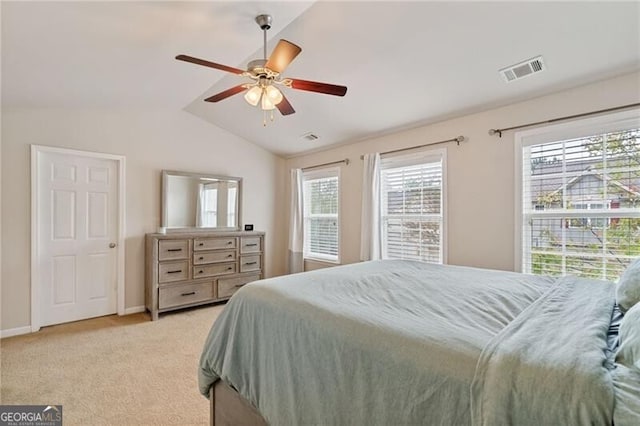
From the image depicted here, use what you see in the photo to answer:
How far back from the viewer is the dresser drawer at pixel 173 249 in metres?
3.70

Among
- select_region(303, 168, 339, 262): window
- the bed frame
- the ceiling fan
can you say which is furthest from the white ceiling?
the bed frame

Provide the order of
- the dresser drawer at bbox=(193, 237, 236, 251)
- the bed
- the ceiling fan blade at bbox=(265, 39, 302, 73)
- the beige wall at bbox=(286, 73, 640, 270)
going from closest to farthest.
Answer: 1. the bed
2. the ceiling fan blade at bbox=(265, 39, 302, 73)
3. the beige wall at bbox=(286, 73, 640, 270)
4. the dresser drawer at bbox=(193, 237, 236, 251)

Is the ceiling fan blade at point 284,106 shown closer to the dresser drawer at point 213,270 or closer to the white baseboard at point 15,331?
the dresser drawer at point 213,270

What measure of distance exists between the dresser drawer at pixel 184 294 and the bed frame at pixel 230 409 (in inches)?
92.9

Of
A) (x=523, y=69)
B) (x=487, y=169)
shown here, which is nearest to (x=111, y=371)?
(x=487, y=169)

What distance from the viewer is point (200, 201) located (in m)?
4.40

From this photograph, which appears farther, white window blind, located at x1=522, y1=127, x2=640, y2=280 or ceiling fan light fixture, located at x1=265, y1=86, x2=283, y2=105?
white window blind, located at x1=522, y1=127, x2=640, y2=280

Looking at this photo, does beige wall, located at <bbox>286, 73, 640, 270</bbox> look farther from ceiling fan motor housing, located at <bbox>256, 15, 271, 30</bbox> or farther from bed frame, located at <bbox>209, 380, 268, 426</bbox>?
bed frame, located at <bbox>209, 380, 268, 426</bbox>

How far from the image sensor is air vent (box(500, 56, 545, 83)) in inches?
92.2

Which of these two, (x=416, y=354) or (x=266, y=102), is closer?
(x=416, y=354)

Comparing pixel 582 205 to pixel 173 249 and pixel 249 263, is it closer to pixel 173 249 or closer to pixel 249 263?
pixel 249 263

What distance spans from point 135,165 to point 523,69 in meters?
4.32

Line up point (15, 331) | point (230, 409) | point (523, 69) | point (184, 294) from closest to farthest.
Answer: point (230, 409) → point (523, 69) → point (15, 331) → point (184, 294)

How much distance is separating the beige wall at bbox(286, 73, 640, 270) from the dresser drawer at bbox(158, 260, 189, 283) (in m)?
3.21
